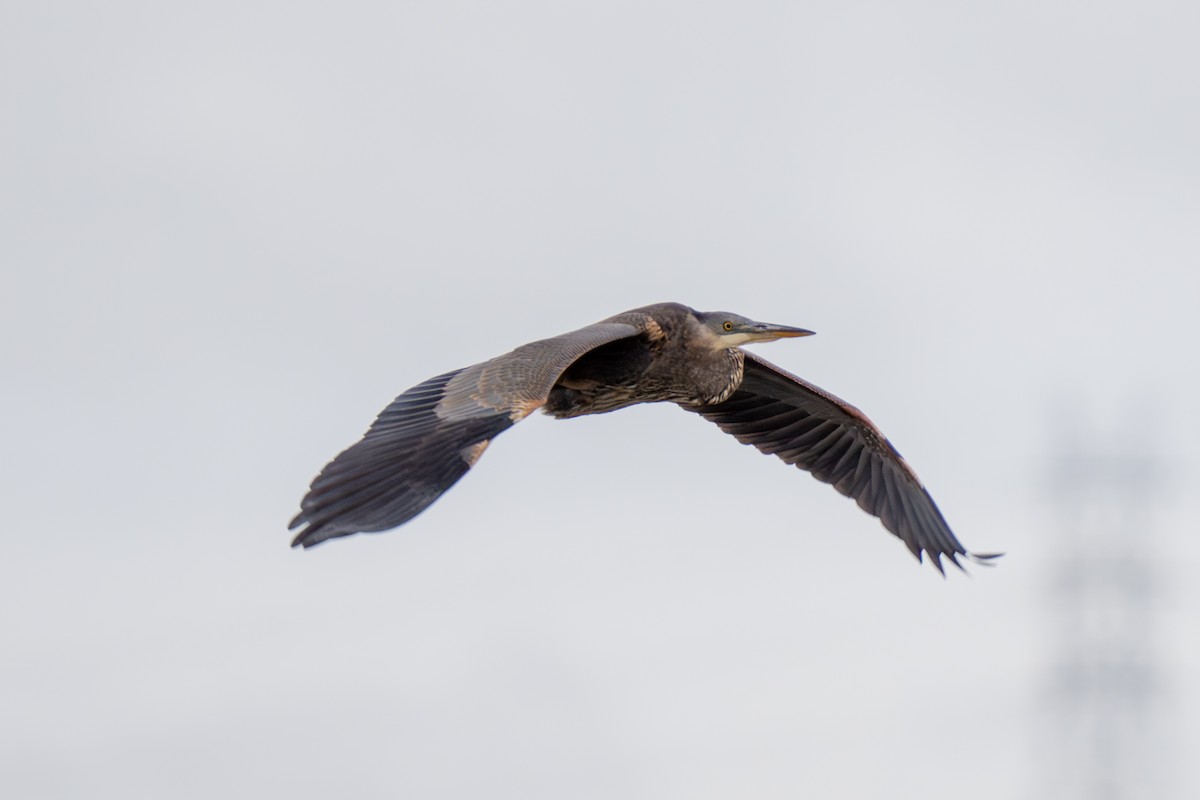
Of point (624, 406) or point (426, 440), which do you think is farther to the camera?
point (624, 406)

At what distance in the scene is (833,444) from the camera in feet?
52.0

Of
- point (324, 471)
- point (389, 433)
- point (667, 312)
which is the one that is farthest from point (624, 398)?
point (324, 471)

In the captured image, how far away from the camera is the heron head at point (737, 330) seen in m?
14.2

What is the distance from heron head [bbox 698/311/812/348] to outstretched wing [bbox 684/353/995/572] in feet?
2.55

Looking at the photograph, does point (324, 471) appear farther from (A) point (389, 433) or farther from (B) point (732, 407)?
(B) point (732, 407)

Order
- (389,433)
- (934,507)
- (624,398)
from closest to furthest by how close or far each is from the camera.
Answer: (389,433) < (624,398) < (934,507)

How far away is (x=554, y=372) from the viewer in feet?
39.0

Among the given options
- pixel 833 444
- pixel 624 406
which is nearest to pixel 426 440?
pixel 624 406

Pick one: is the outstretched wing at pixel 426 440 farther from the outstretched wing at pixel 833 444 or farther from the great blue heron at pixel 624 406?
the outstretched wing at pixel 833 444

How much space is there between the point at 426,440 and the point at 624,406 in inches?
134

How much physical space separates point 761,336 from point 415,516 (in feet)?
15.3

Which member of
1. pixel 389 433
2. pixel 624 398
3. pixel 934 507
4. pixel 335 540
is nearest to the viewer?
pixel 335 540

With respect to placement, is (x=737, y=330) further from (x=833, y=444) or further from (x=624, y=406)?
(x=833, y=444)

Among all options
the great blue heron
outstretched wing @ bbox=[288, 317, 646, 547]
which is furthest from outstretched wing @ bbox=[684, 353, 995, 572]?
outstretched wing @ bbox=[288, 317, 646, 547]
